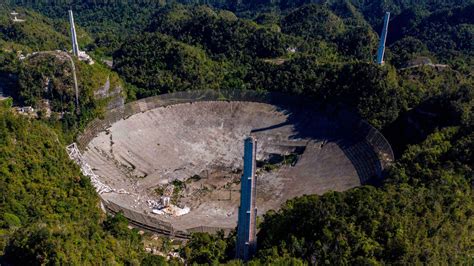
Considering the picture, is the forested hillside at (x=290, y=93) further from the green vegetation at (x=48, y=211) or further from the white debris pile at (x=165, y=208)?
the white debris pile at (x=165, y=208)

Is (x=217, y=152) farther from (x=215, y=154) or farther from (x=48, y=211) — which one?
(x=48, y=211)

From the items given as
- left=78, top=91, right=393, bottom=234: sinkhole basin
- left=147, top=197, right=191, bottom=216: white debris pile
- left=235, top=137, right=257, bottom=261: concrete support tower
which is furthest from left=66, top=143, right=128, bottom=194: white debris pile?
left=235, top=137, right=257, bottom=261: concrete support tower

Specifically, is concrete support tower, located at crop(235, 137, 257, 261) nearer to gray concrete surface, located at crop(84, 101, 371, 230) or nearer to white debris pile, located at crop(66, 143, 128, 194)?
gray concrete surface, located at crop(84, 101, 371, 230)

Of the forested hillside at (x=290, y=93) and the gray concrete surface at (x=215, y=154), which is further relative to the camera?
the gray concrete surface at (x=215, y=154)

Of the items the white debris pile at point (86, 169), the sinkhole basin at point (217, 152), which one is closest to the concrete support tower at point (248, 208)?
the sinkhole basin at point (217, 152)

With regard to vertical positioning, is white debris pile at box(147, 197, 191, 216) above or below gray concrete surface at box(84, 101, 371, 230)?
below

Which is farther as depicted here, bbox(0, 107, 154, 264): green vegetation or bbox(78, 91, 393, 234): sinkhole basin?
bbox(78, 91, 393, 234): sinkhole basin
